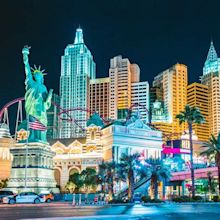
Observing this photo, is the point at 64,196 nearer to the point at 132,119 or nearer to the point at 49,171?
the point at 49,171

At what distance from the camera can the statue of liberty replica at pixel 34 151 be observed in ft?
276

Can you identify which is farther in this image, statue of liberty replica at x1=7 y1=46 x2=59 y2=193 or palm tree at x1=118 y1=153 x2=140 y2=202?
statue of liberty replica at x1=7 y1=46 x2=59 y2=193

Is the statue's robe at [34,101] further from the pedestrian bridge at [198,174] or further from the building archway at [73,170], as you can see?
the pedestrian bridge at [198,174]

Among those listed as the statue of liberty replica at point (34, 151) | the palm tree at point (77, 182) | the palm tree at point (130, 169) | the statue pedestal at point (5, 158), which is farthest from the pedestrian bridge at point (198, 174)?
the statue pedestal at point (5, 158)

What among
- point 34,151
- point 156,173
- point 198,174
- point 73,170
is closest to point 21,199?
point 156,173

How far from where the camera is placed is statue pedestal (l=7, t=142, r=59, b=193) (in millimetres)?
83562

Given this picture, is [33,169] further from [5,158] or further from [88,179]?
[5,158]

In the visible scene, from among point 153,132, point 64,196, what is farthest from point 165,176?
point 153,132

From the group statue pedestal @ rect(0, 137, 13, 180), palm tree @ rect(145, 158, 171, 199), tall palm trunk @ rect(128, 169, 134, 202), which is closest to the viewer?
tall palm trunk @ rect(128, 169, 134, 202)

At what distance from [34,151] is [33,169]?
418 centimetres

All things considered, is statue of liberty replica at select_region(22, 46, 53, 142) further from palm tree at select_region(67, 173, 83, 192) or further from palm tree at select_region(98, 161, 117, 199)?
palm tree at select_region(98, 161, 117, 199)

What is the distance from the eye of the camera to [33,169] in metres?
85.5

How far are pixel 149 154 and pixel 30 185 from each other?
39.9 metres

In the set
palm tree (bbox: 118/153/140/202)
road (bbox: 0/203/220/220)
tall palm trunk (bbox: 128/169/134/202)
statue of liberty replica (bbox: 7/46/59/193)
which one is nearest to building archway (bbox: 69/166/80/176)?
statue of liberty replica (bbox: 7/46/59/193)
